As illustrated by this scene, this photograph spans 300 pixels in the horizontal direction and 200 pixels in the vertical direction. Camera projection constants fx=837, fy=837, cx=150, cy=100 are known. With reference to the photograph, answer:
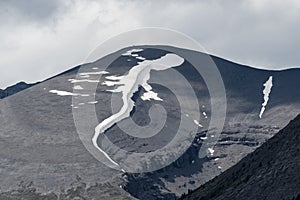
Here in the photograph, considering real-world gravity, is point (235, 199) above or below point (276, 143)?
below

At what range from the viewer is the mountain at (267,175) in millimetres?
101625

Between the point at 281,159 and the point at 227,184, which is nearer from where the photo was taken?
the point at 281,159

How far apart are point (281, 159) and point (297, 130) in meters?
9.72

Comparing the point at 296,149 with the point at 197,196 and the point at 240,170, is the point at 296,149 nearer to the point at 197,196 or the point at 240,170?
the point at 240,170

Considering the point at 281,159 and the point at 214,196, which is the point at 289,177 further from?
the point at 214,196

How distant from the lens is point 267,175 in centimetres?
10806

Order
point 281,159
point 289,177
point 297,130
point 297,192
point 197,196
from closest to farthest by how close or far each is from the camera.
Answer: point 297,192 < point 289,177 < point 281,159 < point 297,130 < point 197,196

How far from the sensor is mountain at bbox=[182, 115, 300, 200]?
10162 centimetres

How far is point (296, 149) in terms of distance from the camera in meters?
111

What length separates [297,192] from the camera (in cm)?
9638

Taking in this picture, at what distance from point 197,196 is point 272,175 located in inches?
886

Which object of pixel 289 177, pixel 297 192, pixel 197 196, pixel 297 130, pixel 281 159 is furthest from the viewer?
pixel 197 196

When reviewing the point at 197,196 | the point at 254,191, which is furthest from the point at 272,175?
the point at 197,196

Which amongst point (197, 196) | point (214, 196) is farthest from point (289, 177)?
point (197, 196)
